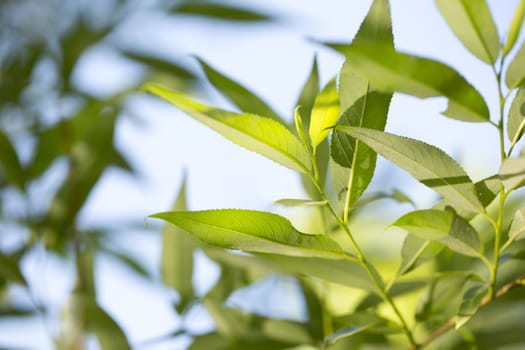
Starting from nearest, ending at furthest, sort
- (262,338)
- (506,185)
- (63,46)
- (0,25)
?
(506,185) < (262,338) < (63,46) < (0,25)

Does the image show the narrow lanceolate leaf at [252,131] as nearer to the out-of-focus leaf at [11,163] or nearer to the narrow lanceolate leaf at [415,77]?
the narrow lanceolate leaf at [415,77]

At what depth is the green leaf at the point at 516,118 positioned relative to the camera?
277 mm

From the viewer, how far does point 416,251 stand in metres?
0.34

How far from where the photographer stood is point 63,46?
0.78 m

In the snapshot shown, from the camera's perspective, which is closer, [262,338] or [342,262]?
[342,262]

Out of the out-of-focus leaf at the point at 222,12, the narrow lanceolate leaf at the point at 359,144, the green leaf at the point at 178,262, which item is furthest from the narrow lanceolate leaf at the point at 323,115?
the out-of-focus leaf at the point at 222,12

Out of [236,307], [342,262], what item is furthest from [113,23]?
[342,262]

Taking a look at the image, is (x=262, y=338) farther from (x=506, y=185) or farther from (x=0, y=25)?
(x=0, y=25)

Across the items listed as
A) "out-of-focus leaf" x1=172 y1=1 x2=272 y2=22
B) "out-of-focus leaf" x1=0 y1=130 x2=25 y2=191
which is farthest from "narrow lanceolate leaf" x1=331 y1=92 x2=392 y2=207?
"out-of-focus leaf" x1=172 y1=1 x2=272 y2=22

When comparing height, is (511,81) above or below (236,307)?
above

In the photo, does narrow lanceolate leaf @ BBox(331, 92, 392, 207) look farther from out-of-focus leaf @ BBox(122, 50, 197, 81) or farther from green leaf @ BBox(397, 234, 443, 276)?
out-of-focus leaf @ BBox(122, 50, 197, 81)

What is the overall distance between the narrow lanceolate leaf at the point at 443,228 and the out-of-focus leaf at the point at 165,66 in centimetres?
58

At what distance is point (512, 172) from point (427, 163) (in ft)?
0.12

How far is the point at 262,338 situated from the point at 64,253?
453 mm
